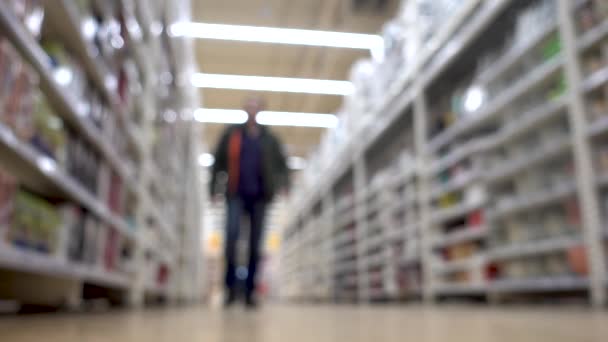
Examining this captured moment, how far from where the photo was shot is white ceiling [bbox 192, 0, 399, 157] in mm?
6840

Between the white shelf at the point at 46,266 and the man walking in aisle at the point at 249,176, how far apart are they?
36.3 inches

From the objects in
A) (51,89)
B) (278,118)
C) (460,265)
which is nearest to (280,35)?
(278,118)

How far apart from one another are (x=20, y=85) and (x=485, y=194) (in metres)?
2.98

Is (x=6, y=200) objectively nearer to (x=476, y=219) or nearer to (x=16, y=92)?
(x=16, y=92)

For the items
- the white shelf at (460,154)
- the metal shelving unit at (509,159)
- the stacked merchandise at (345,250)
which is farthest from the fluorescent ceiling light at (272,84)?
the white shelf at (460,154)

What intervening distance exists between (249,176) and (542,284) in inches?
76.1

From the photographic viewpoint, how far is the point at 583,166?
2523 millimetres

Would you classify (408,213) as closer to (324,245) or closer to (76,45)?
(76,45)

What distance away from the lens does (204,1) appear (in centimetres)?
671

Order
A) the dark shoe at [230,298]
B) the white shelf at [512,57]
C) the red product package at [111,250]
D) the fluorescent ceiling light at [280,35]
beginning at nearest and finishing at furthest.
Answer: the red product package at [111,250]
the white shelf at [512,57]
the dark shoe at [230,298]
the fluorescent ceiling light at [280,35]

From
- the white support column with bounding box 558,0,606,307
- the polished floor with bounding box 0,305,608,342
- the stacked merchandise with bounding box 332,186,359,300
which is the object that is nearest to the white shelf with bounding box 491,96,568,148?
the white support column with bounding box 558,0,606,307

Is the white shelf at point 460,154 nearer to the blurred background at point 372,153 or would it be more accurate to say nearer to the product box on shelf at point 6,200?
the blurred background at point 372,153

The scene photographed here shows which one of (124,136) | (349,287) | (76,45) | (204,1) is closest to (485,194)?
(124,136)

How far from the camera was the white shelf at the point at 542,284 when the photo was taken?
2.58 metres
